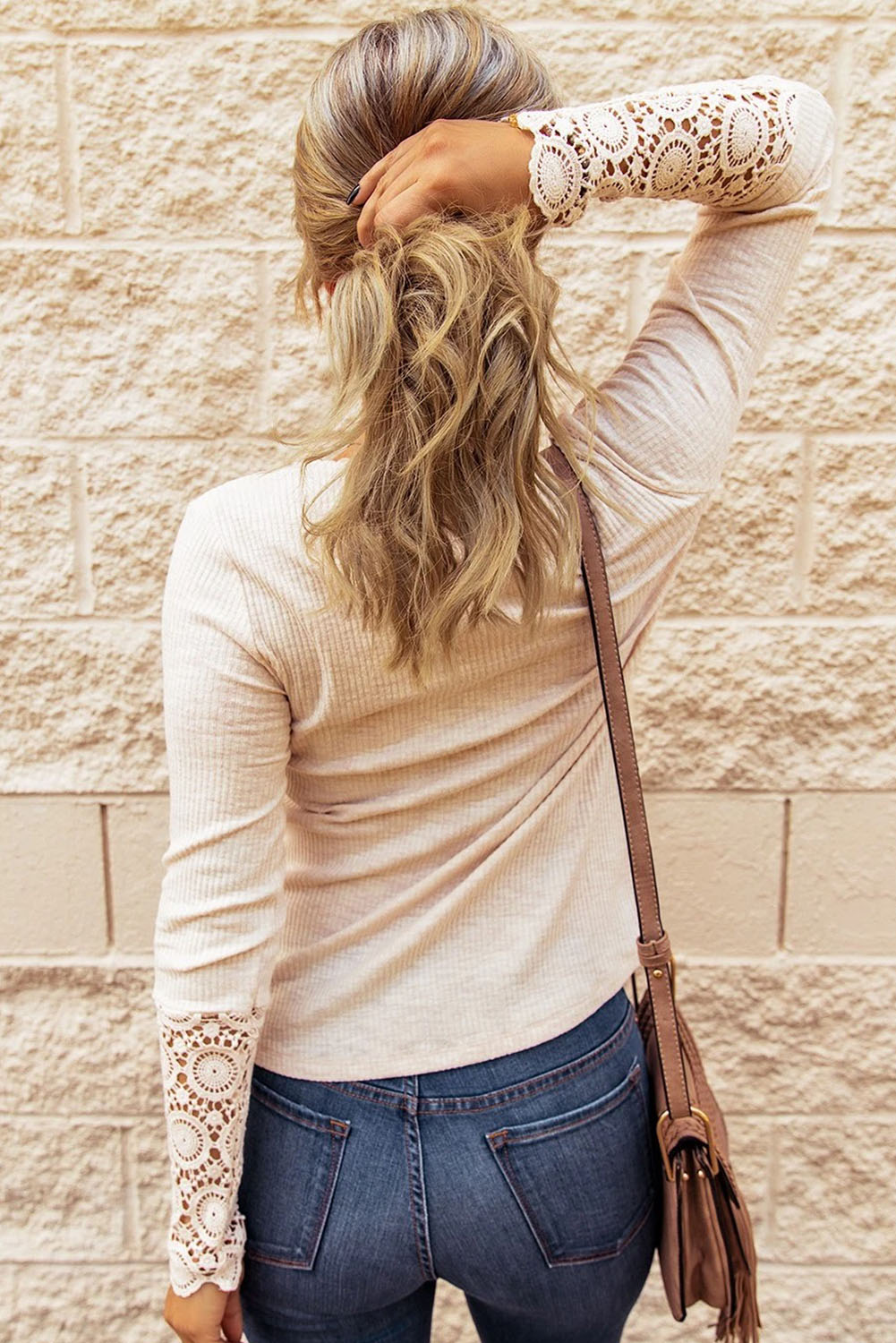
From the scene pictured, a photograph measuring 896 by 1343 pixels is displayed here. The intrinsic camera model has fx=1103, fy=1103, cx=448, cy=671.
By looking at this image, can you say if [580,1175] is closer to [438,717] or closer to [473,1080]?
[473,1080]

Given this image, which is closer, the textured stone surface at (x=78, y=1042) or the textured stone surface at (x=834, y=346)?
the textured stone surface at (x=834, y=346)

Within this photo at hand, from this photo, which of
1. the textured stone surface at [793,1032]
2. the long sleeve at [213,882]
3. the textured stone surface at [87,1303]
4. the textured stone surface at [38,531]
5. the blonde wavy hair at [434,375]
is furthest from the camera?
the textured stone surface at [87,1303]

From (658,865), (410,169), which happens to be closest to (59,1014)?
(658,865)

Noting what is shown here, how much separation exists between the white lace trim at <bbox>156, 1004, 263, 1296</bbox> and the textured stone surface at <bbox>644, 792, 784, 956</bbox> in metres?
0.99

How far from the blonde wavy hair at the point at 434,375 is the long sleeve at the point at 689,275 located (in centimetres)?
6

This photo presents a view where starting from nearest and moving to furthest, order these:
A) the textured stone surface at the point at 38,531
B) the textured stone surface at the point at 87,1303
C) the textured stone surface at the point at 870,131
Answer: the textured stone surface at the point at 870,131, the textured stone surface at the point at 38,531, the textured stone surface at the point at 87,1303

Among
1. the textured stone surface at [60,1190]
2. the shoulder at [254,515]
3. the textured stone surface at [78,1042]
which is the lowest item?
the textured stone surface at [60,1190]

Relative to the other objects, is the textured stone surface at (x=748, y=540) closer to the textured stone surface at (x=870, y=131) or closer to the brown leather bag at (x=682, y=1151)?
the textured stone surface at (x=870, y=131)

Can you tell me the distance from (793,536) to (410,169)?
1133 mm

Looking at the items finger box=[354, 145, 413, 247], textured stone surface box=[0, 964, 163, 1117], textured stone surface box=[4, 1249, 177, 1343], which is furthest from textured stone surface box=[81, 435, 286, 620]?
textured stone surface box=[4, 1249, 177, 1343]

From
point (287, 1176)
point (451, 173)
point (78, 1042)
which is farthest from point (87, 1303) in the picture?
point (451, 173)

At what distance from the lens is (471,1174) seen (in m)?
1.02

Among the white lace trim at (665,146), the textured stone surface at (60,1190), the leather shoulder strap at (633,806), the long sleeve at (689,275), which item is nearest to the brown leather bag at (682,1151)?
the leather shoulder strap at (633,806)

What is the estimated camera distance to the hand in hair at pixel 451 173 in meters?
0.85
